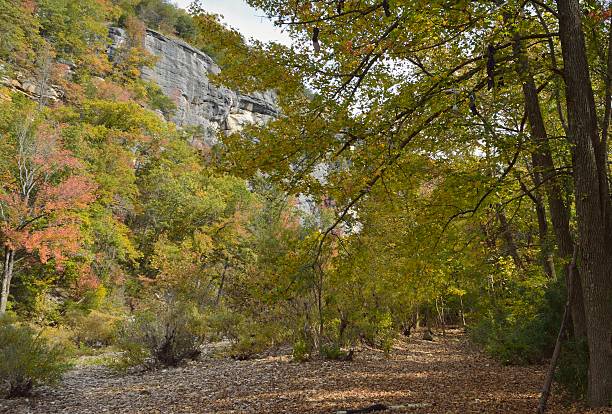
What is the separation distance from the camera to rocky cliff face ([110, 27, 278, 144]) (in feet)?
149

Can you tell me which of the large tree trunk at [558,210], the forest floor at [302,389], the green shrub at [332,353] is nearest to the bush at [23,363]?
the forest floor at [302,389]

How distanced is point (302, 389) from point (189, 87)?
150 feet

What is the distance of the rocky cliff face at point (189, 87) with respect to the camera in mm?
45312

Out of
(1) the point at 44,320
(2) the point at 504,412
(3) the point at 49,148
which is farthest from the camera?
(3) the point at 49,148

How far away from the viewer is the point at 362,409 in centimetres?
524

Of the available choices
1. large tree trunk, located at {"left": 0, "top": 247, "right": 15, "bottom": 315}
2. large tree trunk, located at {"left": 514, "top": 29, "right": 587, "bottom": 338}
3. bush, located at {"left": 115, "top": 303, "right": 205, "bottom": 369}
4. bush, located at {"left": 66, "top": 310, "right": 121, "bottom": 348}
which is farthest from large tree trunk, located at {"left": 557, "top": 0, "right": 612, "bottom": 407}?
large tree trunk, located at {"left": 0, "top": 247, "right": 15, "bottom": 315}

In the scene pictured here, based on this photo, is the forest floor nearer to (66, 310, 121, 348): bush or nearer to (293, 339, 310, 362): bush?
(293, 339, 310, 362): bush

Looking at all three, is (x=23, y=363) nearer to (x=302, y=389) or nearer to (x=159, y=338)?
(x=159, y=338)

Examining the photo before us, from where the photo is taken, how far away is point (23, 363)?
25.0 feet

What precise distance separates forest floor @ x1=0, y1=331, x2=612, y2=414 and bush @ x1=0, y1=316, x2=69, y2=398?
0.32 m

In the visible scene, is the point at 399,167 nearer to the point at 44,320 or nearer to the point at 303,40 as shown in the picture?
the point at 303,40

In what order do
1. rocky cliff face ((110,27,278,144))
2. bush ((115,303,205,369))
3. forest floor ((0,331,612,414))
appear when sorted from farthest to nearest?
rocky cliff face ((110,27,278,144)) → bush ((115,303,205,369)) → forest floor ((0,331,612,414))

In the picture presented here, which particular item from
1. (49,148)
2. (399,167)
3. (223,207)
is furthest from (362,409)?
(223,207)

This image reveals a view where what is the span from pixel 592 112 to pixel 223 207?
80.1 ft
